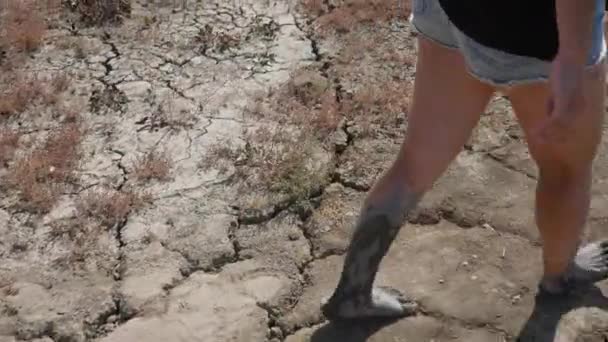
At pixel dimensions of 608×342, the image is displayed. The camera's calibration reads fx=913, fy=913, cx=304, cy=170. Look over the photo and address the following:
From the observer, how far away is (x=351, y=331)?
7.85ft

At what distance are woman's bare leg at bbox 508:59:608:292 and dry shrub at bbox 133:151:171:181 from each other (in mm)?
1327

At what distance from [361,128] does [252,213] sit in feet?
1.95

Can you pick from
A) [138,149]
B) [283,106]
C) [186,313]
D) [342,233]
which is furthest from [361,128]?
[186,313]

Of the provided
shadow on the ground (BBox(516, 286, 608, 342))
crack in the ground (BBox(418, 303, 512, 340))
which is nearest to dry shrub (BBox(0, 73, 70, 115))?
crack in the ground (BBox(418, 303, 512, 340))

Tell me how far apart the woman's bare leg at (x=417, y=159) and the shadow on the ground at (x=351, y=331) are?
1.7 inches

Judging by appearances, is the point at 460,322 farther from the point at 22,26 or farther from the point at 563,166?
the point at 22,26

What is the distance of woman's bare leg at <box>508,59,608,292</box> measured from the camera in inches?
72.8

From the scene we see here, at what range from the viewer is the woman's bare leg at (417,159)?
1.97 m

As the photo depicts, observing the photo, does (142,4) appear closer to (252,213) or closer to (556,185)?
(252,213)

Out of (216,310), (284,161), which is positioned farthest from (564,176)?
(284,161)

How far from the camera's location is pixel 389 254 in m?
2.68

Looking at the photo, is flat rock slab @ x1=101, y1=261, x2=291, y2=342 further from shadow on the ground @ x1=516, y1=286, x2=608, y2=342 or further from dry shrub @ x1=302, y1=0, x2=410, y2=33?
dry shrub @ x1=302, y1=0, x2=410, y2=33

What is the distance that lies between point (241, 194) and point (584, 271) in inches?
43.7

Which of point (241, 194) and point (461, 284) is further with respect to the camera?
point (241, 194)
